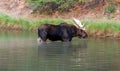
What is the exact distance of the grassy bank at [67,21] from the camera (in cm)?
3094

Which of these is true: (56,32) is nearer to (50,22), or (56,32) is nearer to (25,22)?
(50,22)

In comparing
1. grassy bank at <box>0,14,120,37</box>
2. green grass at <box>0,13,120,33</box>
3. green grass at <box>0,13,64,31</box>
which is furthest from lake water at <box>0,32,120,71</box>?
green grass at <box>0,13,64,31</box>

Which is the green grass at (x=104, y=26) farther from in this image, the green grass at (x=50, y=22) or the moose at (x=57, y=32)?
the moose at (x=57, y=32)

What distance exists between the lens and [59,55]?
2294cm

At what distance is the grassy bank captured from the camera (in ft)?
102

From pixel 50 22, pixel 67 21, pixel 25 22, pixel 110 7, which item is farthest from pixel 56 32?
pixel 110 7

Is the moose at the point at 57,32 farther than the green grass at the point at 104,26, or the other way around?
the green grass at the point at 104,26

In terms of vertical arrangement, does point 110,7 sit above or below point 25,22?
below

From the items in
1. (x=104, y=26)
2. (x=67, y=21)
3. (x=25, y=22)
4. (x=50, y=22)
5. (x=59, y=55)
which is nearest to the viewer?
(x=59, y=55)

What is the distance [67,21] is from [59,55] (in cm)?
1124

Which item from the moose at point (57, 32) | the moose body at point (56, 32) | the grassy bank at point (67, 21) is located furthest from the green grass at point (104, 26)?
the moose body at point (56, 32)

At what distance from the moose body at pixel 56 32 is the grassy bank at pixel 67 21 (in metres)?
2.49

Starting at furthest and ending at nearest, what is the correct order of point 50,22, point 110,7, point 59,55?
point 110,7 → point 50,22 → point 59,55

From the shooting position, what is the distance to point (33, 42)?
1097 inches
